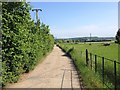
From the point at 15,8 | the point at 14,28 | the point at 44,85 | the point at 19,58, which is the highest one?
the point at 15,8

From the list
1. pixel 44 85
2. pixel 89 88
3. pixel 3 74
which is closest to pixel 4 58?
pixel 3 74

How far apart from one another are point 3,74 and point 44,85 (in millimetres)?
1932

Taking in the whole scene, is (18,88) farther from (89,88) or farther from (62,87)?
(89,88)

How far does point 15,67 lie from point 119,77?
4.81 m

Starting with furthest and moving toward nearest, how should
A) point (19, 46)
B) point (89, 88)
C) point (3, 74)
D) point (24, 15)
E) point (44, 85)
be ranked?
point (24, 15) < point (19, 46) < point (44, 85) < point (3, 74) < point (89, 88)

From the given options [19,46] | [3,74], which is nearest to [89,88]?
[3,74]

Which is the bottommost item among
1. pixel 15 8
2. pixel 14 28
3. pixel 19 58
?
pixel 19 58

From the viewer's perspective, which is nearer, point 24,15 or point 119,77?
point 119,77

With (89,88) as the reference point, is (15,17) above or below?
above

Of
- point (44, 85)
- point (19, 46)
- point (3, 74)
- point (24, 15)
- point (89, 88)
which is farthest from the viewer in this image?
point (24, 15)

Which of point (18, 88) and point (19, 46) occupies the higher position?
point (19, 46)

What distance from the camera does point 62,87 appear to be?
40.6 feet

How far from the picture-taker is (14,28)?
13.5 meters

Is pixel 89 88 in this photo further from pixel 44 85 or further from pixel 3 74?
pixel 3 74
